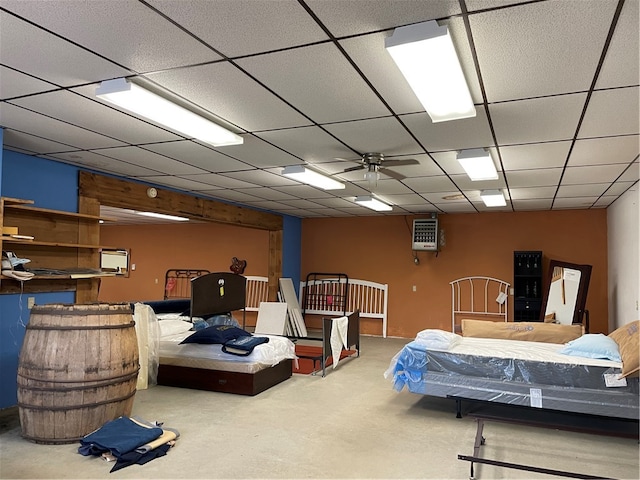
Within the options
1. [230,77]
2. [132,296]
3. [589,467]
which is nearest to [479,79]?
[230,77]

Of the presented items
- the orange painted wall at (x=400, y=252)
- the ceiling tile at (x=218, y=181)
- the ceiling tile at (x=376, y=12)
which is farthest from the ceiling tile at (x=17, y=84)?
the orange painted wall at (x=400, y=252)

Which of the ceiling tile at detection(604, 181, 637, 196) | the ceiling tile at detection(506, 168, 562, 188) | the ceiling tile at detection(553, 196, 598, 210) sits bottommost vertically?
the ceiling tile at detection(604, 181, 637, 196)

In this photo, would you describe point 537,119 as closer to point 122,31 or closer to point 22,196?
point 122,31

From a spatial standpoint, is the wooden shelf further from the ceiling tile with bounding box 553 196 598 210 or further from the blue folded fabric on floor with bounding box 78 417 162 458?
the ceiling tile with bounding box 553 196 598 210

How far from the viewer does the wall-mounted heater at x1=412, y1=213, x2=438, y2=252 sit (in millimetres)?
8224

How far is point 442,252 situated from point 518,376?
472 centimetres

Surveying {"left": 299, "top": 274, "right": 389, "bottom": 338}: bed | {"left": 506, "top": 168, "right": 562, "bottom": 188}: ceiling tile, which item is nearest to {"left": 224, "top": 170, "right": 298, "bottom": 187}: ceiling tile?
{"left": 506, "top": 168, "right": 562, "bottom": 188}: ceiling tile

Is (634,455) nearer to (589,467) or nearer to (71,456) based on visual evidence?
(589,467)

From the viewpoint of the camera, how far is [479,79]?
256 centimetres

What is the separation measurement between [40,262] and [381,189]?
395 cm

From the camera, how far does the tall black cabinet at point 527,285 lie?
7.58 m

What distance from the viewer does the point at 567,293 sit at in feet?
21.5

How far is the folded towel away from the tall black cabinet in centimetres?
321

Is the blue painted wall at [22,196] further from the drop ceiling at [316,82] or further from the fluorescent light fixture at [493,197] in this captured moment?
the fluorescent light fixture at [493,197]
